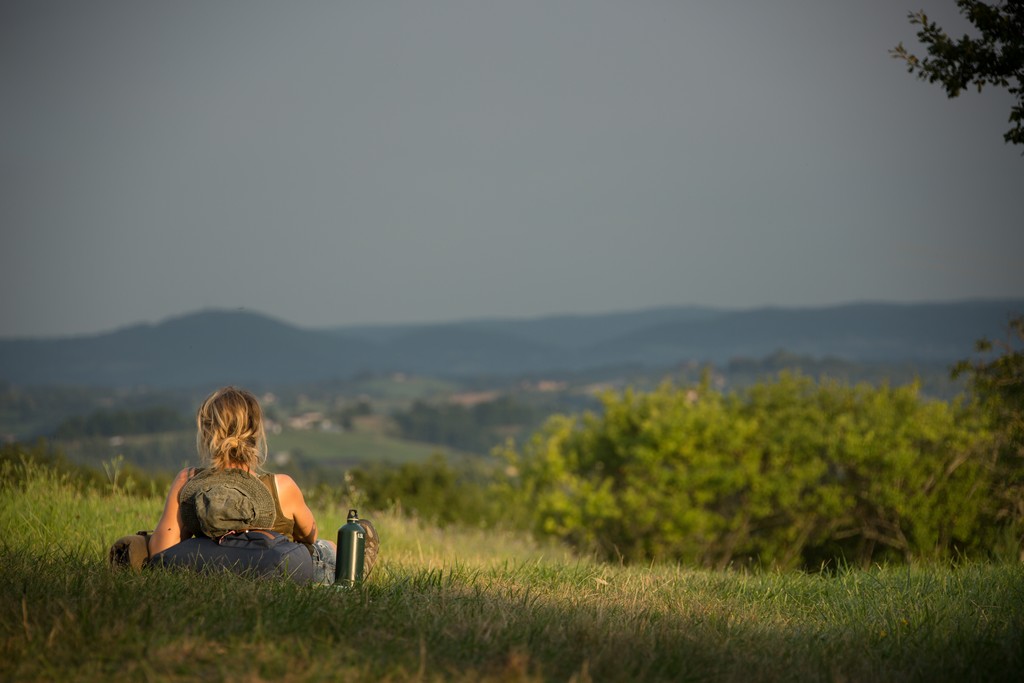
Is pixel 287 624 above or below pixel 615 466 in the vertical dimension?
above

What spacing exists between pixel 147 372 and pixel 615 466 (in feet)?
483

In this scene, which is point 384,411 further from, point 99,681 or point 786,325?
point 786,325

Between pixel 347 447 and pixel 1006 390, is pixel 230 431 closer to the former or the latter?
pixel 1006 390

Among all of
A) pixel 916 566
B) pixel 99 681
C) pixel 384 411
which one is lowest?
pixel 384 411

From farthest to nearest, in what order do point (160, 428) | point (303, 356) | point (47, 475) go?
point (303, 356), point (160, 428), point (47, 475)

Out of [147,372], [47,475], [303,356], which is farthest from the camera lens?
[303,356]

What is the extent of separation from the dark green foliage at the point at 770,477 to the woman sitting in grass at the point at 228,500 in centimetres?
1549

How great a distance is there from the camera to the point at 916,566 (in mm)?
7582

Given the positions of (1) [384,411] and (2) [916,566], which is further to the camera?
(1) [384,411]

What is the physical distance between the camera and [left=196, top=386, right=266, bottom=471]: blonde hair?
5445 mm

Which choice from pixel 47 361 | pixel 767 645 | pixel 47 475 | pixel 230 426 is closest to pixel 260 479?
pixel 230 426

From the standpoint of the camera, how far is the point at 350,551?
213 inches

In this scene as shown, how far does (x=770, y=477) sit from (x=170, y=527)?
17.5m

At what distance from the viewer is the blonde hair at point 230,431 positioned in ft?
17.9
